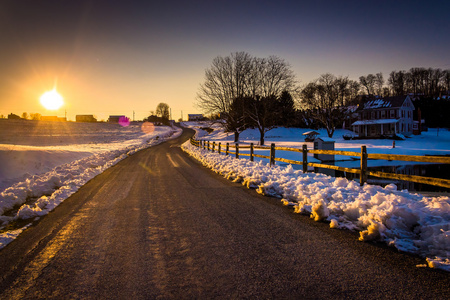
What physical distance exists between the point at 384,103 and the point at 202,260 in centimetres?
6258

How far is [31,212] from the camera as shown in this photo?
19.6 ft

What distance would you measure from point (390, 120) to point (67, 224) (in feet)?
192

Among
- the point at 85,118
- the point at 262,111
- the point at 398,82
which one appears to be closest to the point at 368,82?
the point at 398,82

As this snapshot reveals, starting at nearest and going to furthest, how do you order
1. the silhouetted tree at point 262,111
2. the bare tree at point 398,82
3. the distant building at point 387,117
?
1. the silhouetted tree at point 262,111
2. the distant building at point 387,117
3. the bare tree at point 398,82

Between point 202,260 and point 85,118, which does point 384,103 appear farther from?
point 85,118

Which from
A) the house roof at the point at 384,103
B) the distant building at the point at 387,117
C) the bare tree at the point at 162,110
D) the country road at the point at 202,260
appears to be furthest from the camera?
the bare tree at the point at 162,110

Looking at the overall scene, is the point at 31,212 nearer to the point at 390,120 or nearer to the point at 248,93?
the point at 248,93

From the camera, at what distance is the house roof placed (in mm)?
53191

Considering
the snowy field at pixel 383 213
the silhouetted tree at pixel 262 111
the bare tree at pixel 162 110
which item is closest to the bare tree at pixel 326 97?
the silhouetted tree at pixel 262 111

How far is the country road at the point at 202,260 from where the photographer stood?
2.81 m

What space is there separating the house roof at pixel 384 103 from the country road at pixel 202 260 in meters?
58.4

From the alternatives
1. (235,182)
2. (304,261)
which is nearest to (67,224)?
(304,261)

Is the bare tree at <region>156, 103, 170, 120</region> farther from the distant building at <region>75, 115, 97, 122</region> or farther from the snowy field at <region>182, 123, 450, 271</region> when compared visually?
the snowy field at <region>182, 123, 450, 271</region>

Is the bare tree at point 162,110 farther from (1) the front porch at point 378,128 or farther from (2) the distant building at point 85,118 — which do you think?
(1) the front porch at point 378,128
